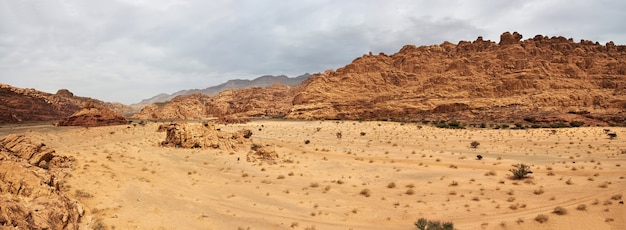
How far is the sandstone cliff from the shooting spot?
58.6 metres

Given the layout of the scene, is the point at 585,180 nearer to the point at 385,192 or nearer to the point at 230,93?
the point at 385,192

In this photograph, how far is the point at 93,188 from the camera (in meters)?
11.5

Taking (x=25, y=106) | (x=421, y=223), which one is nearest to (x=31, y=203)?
(x=421, y=223)

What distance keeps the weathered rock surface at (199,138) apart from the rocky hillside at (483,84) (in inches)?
1698

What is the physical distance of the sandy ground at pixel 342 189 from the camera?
9938mm

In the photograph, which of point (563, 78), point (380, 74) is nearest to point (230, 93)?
point (380, 74)

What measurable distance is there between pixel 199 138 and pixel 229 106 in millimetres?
101137

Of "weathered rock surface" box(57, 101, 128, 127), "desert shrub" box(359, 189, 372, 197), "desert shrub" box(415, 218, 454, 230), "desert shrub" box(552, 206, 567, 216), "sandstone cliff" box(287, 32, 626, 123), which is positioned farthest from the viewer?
"sandstone cliff" box(287, 32, 626, 123)

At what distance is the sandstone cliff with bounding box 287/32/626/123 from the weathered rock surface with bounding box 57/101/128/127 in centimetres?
4132

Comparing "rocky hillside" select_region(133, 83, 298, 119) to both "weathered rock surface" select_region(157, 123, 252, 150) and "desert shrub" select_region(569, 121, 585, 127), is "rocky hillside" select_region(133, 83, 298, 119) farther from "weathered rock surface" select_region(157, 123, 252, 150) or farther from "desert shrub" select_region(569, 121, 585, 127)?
"weathered rock surface" select_region(157, 123, 252, 150)

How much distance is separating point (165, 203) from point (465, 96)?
66376 millimetres

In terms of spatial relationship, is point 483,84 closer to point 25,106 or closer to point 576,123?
→ point 576,123

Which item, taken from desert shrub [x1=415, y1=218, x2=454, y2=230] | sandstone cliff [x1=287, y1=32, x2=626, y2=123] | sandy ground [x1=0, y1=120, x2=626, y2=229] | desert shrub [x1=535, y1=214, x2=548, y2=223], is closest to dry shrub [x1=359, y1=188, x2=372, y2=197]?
sandy ground [x1=0, y1=120, x2=626, y2=229]

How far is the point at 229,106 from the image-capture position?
401 ft
